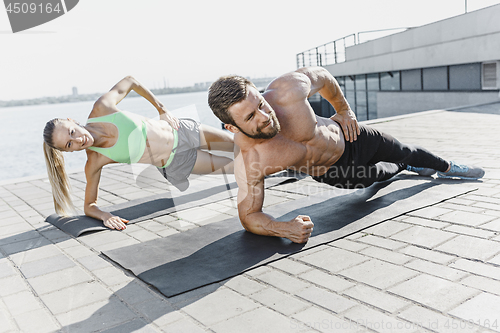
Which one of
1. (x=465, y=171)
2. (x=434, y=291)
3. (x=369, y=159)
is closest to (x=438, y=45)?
(x=465, y=171)

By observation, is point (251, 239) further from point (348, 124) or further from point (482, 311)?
point (482, 311)

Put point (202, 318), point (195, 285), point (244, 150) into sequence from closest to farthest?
point (202, 318), point (195, 285), point (244, 150)

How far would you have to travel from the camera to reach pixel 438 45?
14.2 meters

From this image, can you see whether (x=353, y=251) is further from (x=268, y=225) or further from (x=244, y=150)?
(x=244, y=150)

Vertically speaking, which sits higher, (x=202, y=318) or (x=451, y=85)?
(x=451, y=85)

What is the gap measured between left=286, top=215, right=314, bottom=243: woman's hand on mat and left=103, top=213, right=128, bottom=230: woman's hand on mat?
5.22 feet

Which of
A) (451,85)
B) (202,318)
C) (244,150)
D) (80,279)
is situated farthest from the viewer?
(451,85)

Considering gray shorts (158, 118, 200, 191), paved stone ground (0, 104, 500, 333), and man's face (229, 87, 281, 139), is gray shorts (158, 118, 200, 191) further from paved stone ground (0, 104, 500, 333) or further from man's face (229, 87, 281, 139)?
man's face (229, 87, 281, 139)

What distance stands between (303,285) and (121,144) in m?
2.32

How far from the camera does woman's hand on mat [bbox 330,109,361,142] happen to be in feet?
11.3

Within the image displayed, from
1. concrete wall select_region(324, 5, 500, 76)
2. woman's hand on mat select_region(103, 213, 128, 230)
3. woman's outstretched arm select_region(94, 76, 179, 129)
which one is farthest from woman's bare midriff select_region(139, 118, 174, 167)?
concrete wall select_region(324, 5, 500, 76)

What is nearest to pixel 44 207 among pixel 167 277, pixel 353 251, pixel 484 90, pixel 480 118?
pixel 167 277

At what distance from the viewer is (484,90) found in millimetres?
12453

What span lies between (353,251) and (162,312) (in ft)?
4.11
